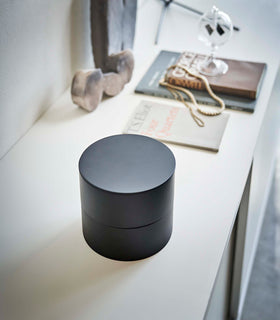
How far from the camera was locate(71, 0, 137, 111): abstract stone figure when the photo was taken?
3.40 ft

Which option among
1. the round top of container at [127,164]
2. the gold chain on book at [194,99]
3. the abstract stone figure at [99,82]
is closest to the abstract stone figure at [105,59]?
the abstract stone figure at [99,82]

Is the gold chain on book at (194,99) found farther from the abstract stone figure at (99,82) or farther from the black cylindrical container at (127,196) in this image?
the black cylindrical container at (127,196)

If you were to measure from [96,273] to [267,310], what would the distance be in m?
1.03

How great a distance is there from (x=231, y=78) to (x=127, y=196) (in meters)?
0.61

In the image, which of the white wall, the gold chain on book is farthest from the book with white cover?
the white wall

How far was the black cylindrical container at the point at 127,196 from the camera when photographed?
667 mm

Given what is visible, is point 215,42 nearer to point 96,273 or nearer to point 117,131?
point 117,131

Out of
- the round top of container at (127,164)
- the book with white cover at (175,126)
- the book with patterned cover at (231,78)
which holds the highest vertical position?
the round top of container at (127,164)

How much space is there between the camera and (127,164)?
72cm

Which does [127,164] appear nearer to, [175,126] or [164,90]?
[175,126]

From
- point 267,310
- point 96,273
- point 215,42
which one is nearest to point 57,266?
point 96,273

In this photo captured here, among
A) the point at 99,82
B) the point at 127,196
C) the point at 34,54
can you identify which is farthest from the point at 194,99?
the point at 127,196

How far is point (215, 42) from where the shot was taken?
118 cm

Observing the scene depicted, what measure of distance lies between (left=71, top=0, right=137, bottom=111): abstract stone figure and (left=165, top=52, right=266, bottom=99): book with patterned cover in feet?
0.41
